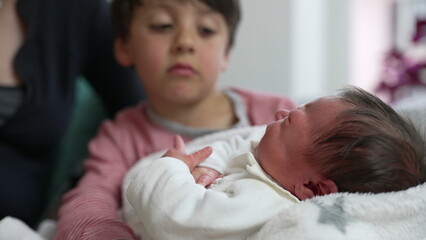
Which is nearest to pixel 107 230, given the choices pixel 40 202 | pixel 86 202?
pixel 86 202

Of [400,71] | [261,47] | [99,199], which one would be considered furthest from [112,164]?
[400,71]

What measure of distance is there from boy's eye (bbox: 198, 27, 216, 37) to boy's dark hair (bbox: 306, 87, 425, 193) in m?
0.46

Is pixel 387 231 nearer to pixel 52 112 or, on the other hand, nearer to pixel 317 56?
pixel 52 112

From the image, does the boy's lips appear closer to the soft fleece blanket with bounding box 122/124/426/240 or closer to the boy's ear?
the boy's ear

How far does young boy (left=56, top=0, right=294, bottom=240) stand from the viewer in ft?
3.12

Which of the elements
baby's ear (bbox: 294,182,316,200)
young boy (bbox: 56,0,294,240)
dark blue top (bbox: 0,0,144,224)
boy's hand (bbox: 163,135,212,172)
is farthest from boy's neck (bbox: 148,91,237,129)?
baby's ear (bbox: 294,182,316,200)

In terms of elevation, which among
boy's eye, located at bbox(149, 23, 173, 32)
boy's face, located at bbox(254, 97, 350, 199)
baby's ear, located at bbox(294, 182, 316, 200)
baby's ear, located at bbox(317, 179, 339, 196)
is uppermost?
boy's eye, located at bbox(149, 23, 173, 32)

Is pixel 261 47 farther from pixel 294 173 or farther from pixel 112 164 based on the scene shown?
pixel 294 173

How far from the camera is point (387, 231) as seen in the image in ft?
1.80

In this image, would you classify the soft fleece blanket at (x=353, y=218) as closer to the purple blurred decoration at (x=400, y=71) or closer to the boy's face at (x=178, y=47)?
the boy's face at (x=178, y=47)

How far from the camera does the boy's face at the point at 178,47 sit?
0.96 metres

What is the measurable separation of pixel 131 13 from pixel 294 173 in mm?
584

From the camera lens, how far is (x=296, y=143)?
0.61 metres

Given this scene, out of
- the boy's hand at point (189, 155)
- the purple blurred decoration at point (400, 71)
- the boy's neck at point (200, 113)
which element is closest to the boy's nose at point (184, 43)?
the boy's neck at point (200, 113)
